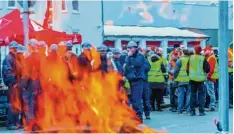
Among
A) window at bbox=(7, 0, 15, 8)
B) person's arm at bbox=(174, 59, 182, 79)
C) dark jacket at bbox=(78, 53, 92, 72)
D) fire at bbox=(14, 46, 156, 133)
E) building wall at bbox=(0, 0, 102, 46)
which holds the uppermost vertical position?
window at bbox=(7, 0, 15, 8)

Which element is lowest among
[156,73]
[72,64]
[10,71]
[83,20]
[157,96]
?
[157,96]

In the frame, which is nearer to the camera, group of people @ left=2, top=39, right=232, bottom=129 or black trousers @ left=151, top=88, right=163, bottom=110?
group of people @ left=2, top=39, right=232, bottom=129

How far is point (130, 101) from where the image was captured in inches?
470

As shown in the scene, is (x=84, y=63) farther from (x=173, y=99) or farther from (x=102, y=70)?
(x=173, y=99)

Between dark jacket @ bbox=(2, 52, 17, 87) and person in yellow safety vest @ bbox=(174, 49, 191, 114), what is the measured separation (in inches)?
173

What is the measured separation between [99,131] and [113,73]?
5.29m

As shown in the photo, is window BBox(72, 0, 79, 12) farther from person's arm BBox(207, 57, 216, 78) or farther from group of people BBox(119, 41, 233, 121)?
person's arm BBox(207, 57, 216, 78)

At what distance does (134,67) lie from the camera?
11516 mm

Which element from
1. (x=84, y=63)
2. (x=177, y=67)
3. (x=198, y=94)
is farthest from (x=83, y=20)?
(x=84, y=63)

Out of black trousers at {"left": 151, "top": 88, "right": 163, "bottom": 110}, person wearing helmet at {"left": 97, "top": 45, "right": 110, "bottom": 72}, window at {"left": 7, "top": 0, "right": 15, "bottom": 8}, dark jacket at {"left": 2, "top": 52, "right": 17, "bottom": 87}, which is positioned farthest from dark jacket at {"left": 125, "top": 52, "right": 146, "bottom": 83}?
window at {"left": 7, "top": 0, "right": 15, "bottom": 8}

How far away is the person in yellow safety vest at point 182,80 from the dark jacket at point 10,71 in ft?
14.4

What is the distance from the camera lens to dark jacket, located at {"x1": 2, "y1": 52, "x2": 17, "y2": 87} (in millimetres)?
10867

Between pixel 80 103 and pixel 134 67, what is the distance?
117 inches

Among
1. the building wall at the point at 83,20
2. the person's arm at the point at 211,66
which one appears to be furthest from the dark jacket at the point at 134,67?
the building wall at the point at 83,20
